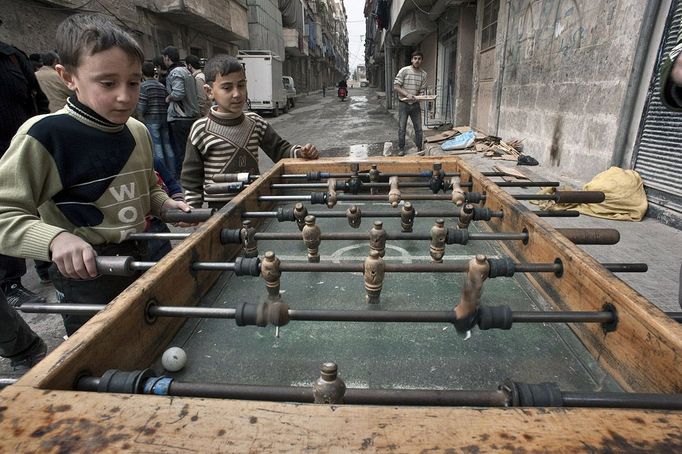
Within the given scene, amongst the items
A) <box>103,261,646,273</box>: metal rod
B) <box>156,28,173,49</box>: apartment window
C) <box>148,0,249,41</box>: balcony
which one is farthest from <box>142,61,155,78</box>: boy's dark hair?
<box>156,28,173,49</box>: apartment window

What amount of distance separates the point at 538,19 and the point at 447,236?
255 inches

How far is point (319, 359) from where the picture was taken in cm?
131

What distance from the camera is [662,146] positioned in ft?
13.0

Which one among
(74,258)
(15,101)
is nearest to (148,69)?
(15,101)

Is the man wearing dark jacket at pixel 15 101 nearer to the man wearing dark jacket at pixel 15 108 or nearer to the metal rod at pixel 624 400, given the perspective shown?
the man wearing dark jacket at pixel 15 108

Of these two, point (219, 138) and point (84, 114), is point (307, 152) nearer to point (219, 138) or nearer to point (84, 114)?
point (219, 138)

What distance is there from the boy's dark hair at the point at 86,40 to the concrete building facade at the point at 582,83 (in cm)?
491

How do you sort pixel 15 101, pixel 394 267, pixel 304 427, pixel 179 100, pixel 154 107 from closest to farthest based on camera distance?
pixel 304 427 < pixel 394 267 < pixel 15 101 < pixel 154 107 < pixel 179 100

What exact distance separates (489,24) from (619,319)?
9.95 meters

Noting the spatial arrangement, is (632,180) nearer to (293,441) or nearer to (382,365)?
(382,365)

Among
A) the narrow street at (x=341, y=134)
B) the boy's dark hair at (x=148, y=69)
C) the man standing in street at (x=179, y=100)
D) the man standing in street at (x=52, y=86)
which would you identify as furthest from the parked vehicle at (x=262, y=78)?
the man standing in street at (x=52, y=86)

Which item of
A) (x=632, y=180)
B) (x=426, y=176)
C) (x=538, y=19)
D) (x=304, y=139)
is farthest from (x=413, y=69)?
(x=426, y=176)

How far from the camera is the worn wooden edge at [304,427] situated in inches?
27.4

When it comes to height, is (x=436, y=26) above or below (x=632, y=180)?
above
